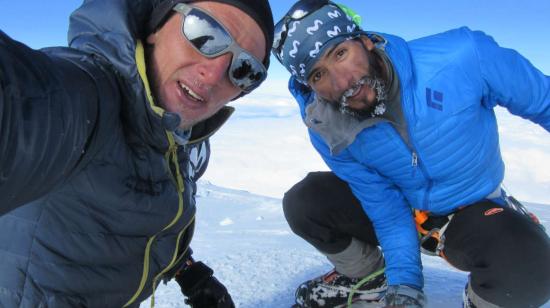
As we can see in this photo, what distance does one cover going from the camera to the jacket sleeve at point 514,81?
6.04ft

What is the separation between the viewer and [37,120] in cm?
71

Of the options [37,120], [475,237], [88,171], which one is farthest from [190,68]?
[475,237]

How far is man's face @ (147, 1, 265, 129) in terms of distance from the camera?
1211mm

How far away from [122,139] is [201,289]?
104cm

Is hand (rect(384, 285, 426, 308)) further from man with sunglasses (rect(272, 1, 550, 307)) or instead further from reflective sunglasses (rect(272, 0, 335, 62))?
reflective sunglasses (rect(272, 0, 335, 62))

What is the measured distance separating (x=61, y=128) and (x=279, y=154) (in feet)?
96.0

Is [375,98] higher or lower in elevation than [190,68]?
lower

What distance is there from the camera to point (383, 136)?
1.99 m

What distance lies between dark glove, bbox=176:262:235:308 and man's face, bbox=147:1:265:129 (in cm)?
90

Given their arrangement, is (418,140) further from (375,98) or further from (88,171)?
(88,171)

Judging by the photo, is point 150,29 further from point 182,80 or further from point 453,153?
point 453,153

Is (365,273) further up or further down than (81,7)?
further down

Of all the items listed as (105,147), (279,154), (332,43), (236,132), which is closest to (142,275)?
(105,147)

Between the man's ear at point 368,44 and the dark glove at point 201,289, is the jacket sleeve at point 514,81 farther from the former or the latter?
the dark glove at point 201,289
